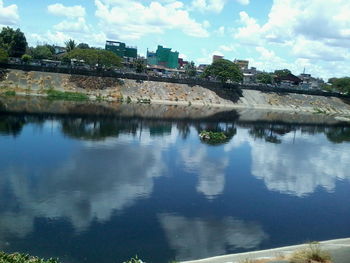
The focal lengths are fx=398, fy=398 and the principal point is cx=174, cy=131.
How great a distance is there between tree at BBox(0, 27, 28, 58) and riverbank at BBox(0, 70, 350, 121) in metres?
26.7

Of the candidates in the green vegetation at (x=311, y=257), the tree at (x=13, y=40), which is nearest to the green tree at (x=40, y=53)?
the tree at (x=13, y=40)

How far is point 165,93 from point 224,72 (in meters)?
22.7

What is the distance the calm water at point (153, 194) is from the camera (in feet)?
80.1

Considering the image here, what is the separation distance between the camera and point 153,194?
111 ft

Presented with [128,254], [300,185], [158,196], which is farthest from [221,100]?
[128,254]

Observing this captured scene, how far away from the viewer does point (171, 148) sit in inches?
2146

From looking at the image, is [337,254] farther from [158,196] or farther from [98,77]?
[98,77]

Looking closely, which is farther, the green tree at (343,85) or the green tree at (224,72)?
the green tree at (343,85)

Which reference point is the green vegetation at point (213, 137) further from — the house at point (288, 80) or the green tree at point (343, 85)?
the house at point (288, 80)

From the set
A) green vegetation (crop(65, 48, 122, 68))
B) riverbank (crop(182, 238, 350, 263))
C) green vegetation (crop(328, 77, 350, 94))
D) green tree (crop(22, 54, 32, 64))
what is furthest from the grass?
green vegetation (crop(328, 77, 350, 94))

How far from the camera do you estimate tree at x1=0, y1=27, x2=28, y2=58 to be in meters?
117

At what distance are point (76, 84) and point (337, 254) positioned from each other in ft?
284

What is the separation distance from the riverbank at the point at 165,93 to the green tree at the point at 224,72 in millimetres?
3734

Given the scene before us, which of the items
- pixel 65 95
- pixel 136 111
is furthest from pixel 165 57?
pixel 136 111
